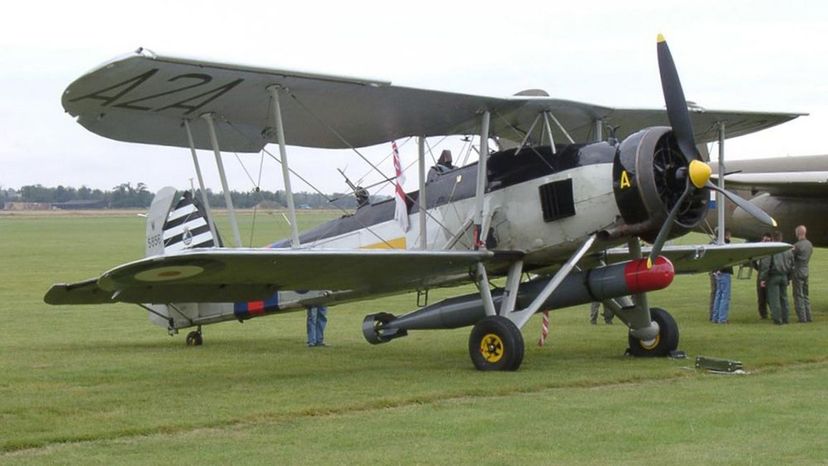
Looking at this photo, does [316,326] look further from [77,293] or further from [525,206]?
[525,206]

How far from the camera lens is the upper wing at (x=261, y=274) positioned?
1016cm

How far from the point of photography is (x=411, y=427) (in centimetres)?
825

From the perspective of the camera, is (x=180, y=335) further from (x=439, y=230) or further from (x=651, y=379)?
(x=651, y=379)

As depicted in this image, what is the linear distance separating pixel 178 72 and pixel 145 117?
1832mm

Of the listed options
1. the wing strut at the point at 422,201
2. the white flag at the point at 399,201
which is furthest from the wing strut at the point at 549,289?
the white flag at the point at 399,201

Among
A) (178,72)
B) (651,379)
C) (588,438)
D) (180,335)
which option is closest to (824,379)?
(651,379)

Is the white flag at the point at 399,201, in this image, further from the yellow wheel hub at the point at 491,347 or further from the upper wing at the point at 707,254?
the upper wing at the point at 707,254

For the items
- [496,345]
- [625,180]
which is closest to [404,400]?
[496,345]

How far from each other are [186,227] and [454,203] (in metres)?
4.11

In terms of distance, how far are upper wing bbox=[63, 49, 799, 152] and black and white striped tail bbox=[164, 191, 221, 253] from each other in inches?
64.7

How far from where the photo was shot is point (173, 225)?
1479cm

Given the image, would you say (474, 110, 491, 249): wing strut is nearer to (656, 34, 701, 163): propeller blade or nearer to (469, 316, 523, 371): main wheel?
(469, 316, 523, 371): main wheel

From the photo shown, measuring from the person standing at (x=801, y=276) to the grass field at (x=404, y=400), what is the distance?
404 millimetres

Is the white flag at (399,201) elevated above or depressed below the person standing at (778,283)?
above
